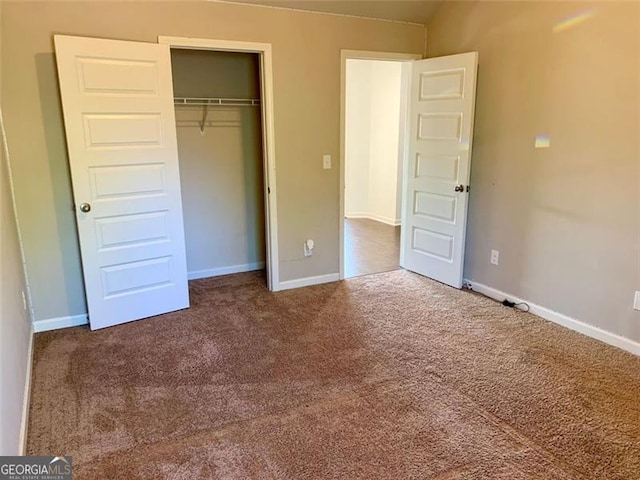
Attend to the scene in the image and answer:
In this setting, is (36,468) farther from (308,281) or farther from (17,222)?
(308,281)

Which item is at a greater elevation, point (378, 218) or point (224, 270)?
point (378, 218)

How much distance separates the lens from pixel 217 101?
13.9 feet

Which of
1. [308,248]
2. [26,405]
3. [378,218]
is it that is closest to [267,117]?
[308,248]

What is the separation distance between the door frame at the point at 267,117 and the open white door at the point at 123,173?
0.90 ft

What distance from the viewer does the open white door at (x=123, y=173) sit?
305cm

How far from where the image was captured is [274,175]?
3.91m

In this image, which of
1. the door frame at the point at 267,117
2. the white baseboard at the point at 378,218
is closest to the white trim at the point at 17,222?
the door frame at the point at 267,117

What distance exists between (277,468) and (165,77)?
268 cm

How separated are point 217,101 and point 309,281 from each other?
188 centimetres

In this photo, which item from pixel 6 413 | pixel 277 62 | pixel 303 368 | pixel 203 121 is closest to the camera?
pixel 6 413

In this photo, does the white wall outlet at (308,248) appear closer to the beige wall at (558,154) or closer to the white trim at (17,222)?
the beige wall at (558,154)

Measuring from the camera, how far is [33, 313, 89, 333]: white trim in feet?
11.0

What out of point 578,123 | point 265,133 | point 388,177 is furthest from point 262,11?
point 388,177

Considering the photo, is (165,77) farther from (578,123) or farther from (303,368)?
(578,123)
